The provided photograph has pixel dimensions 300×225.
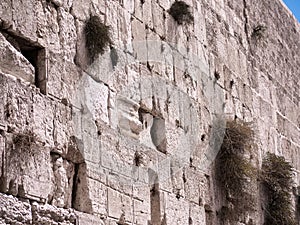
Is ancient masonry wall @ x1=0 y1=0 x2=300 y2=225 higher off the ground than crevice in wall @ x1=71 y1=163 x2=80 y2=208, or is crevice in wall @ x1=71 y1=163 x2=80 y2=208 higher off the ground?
ancient masonry wall @ x1=0 y1=0 x2=300 y2=225

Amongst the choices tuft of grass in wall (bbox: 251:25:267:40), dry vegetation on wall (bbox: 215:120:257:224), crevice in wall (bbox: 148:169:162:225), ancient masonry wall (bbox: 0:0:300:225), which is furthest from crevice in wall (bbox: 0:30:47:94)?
tuft of grass in wall (bbox: 251:25:267:40)

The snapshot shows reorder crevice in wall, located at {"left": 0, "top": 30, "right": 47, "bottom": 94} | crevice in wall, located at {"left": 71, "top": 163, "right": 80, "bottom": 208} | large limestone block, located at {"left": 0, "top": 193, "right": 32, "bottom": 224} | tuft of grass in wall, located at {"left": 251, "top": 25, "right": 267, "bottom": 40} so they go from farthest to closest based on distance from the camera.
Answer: tuft of grass in wall, located at {"left": 251, "top": 25, "right": 267, "bottom": 40} < crevice in wall, located at {"left": 71, "top": 163, "right": 80, "bottom": 208} < crevice in wall, located at {"left": 0, "top": 30, "right": 47, "bottom": 94} < large limestone block, located at {"left": 0, "top": 193, "right": 32, "bottom": 224}

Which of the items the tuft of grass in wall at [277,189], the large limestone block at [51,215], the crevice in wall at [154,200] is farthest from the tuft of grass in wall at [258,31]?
the large limestone block at [51,215]

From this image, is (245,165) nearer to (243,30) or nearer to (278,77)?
(243,30)

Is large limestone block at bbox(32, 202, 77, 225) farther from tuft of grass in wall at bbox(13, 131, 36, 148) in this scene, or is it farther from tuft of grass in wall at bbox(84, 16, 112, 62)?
tuft of grass in wall at bbox(84, 16, 112, 62)

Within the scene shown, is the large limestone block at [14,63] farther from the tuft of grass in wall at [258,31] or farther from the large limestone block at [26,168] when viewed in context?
the tuft of grass in wall at [258,31]

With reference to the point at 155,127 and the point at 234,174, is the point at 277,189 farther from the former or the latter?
the point at 155,127

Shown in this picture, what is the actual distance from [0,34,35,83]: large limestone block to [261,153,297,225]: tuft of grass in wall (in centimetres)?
503

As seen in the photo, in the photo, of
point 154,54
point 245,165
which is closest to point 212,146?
point 245,165

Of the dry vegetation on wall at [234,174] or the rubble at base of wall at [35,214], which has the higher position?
the dry vegetation on wall at [234,174]

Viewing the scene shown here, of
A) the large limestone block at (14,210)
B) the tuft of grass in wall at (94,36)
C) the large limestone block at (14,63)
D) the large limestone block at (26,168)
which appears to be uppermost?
the tuft of grass in wall at (94,36)

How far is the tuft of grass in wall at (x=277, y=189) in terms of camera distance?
32.3 feet

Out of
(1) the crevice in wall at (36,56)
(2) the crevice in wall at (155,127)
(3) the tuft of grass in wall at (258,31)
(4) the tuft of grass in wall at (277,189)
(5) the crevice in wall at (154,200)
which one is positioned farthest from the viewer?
(3) the tuft of grass in wall at (258,31)

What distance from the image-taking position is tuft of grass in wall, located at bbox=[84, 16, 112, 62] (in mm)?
6348
